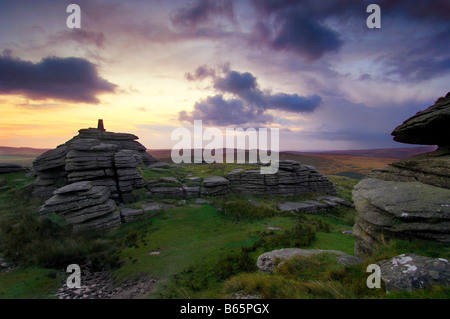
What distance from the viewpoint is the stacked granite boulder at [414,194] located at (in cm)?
622

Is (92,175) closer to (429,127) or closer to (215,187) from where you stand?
(215,187)

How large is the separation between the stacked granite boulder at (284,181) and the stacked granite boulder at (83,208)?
52.3ft

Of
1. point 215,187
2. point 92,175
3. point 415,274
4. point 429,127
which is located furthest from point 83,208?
point 429,127

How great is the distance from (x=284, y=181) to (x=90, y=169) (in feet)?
83.2

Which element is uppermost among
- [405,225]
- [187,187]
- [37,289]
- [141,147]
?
[141,147]

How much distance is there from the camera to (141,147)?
34156 mm

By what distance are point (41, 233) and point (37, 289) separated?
21.6ft

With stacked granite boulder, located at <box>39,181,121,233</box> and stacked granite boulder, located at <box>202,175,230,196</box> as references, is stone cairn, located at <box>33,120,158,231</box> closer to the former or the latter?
stacked granite boulder, located at <box>39,181,121,233</box>
